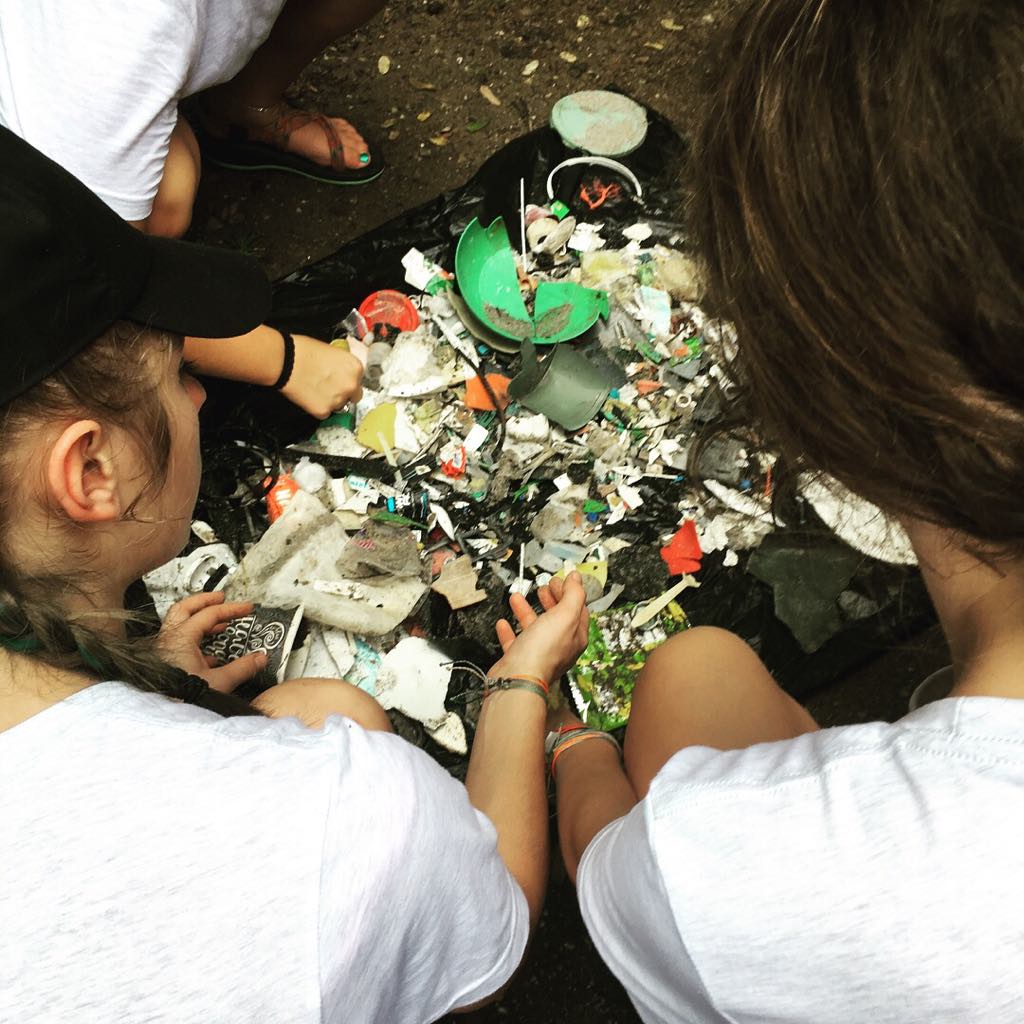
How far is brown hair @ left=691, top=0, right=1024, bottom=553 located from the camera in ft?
2.08

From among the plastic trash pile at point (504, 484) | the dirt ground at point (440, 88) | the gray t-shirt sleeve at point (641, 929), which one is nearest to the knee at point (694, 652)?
the plastic trash pile at point (504, 484)

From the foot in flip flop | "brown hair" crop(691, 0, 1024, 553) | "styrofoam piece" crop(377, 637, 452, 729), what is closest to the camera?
"brown hair" crop(691, 0, 1024, 553)

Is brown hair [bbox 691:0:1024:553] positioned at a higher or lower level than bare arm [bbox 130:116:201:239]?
higher

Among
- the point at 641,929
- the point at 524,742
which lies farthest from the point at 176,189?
the point at 641,929

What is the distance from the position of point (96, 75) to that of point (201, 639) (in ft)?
3.52

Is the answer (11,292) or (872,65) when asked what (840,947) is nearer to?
(872,65)

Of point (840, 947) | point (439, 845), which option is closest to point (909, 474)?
point (840, 947)

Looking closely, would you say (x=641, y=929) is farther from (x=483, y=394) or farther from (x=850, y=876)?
(x=483, y=394)

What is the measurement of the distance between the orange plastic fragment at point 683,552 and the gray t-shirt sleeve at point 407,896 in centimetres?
94

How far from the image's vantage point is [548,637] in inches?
60.0

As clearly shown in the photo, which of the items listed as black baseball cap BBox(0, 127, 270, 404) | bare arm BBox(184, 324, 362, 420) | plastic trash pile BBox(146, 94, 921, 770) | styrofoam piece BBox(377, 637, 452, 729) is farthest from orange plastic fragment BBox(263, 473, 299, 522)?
black baseball cap BBox(0, 127, 270, 404)

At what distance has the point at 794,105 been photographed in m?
0.73

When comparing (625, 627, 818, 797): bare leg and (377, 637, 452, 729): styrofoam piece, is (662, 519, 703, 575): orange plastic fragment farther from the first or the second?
(377, 637, 452, 729): styrofoam piece

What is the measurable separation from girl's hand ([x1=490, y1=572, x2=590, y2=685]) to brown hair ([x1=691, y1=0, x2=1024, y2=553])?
29.7 inches
